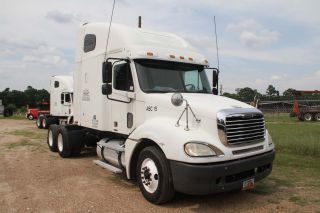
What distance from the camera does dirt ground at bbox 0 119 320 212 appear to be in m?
6.16

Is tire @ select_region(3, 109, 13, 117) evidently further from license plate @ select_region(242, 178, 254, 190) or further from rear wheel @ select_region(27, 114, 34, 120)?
license plate @ select_region(242, 178, 254, 190)

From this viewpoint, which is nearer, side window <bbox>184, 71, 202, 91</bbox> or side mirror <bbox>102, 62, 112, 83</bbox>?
side mirror <bbox>102, 62, 112, 83</bbox>

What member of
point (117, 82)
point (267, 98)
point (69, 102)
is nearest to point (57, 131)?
point (117, 82)

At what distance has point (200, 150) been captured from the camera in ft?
18.9

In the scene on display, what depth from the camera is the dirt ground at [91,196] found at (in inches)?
243

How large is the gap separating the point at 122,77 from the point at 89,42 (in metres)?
2.33

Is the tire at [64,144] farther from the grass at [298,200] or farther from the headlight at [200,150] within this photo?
the grass at [298,200]

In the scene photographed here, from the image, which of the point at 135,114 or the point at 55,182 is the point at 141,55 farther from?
the point at 55,182

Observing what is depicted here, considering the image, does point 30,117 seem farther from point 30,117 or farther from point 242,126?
point 242,126

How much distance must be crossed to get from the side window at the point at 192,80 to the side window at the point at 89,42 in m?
2.77

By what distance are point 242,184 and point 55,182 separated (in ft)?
13.4

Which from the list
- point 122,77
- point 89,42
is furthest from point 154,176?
point 89,42

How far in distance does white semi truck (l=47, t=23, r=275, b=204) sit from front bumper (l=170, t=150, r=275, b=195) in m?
0.02

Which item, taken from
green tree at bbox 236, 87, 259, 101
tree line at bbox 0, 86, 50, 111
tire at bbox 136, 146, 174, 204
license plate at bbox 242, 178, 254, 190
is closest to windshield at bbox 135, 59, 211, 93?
tire at bbox 136, 146, 174, 204
